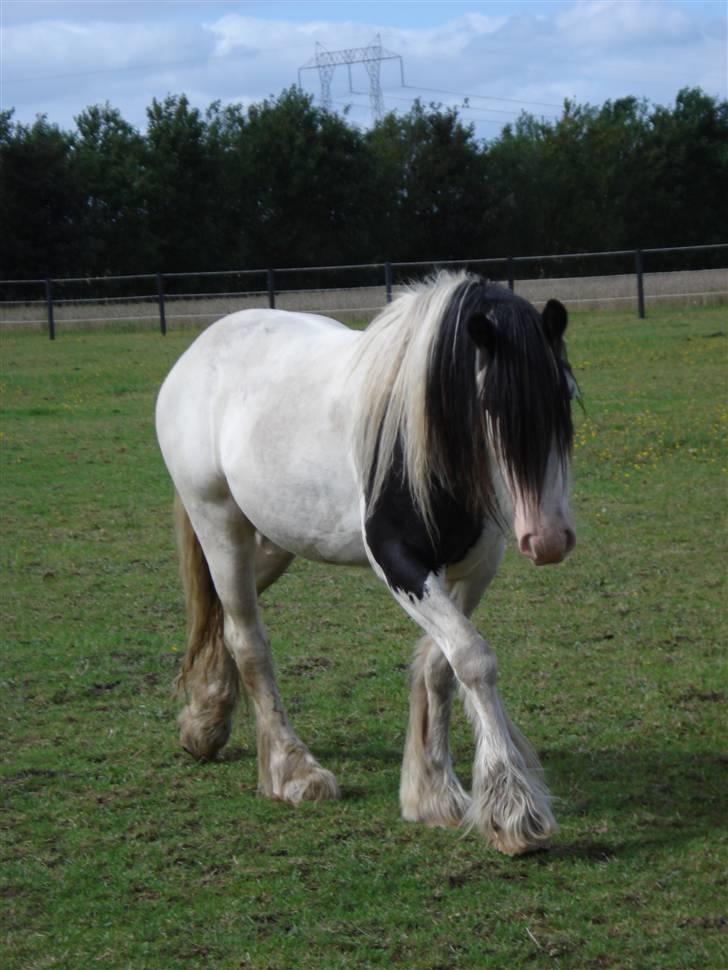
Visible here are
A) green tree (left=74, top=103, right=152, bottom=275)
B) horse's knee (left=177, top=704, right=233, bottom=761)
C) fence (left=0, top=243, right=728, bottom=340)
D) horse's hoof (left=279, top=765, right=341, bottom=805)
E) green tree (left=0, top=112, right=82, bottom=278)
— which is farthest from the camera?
green tree (left=74, top=103, right=152, bottom=275)

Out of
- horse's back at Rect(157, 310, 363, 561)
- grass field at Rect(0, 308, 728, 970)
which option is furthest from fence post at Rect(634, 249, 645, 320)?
horse's back at Rect(157, 310, 363, 561)

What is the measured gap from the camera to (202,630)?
186 inches

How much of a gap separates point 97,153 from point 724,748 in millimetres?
42621

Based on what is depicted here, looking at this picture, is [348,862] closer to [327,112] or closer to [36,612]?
[36,612]

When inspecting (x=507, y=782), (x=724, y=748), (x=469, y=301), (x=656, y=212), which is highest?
(x=656, y=212)

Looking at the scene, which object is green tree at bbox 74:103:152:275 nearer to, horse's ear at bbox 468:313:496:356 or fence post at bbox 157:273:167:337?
fence post at bbox 157:273:167:337

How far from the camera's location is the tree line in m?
39.2

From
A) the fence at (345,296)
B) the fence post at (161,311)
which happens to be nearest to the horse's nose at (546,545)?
the fence at (345,296)

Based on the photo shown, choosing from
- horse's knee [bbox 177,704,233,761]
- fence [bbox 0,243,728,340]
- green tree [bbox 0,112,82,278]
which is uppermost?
green tree [bbox 0,112,82,278]

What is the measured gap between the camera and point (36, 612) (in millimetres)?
6746

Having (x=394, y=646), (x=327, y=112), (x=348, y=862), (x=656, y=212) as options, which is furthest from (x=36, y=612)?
(x=656, y=212)

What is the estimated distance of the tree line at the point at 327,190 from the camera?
3919 centimetres

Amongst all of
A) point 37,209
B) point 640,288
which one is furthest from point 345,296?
point 37,209

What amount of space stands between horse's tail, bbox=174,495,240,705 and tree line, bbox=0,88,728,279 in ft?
113
